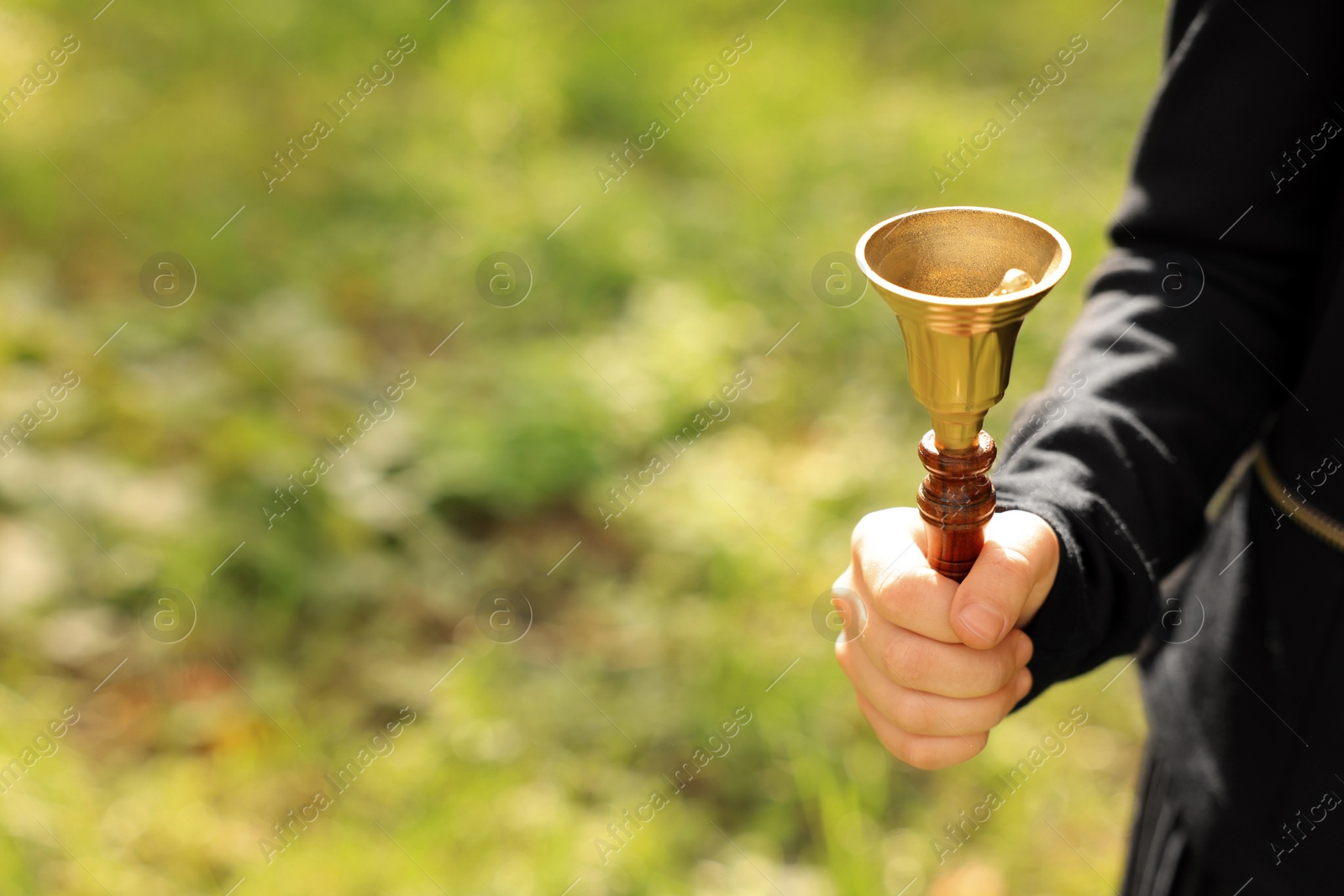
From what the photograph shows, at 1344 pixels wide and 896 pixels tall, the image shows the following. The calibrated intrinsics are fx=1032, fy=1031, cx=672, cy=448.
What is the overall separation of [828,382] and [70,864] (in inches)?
118

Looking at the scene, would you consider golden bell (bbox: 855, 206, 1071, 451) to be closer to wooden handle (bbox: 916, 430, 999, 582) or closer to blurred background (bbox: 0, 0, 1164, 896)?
wooden handle (bbox: 916, 430, 999, 582)

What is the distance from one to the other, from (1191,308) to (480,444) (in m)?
2.80

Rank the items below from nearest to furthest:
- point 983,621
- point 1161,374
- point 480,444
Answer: point 983,621 → point 1161,374 → point 480,444

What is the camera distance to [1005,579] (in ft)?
3.39

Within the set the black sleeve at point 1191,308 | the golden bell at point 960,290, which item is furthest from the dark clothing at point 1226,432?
the golden bell at point 960,290

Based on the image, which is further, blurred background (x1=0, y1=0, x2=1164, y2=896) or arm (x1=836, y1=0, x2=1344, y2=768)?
blurred background (x1=0, y1=0, x2=1164, y2=896)

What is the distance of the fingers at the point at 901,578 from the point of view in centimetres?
104

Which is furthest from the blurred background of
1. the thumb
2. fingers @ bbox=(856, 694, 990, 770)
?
the thumb

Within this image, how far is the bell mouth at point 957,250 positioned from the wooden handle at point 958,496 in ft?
0.51

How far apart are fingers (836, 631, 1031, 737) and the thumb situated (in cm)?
8

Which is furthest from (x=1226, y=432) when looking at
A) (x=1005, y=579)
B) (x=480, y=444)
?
(x=480, y=444)

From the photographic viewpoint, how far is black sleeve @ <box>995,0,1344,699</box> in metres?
1.23

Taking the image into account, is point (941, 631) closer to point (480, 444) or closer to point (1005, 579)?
point (1005, 579)

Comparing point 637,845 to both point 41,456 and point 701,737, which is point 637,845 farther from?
point 41,456
